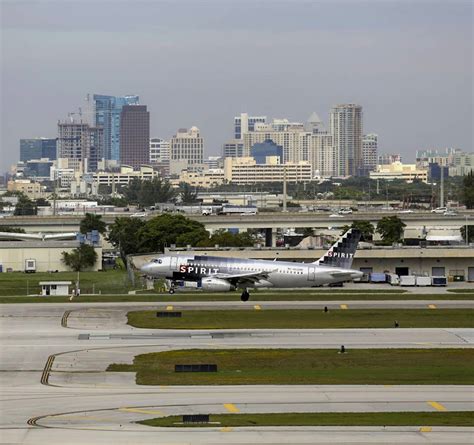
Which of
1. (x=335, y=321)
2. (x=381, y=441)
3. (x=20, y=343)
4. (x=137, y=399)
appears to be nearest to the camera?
(x=381, y=441)

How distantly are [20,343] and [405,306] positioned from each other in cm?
3545

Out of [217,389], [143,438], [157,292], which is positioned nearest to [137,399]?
[217,389]

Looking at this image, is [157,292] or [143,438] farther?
[157,292]

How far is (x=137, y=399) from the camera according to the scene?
184 feet

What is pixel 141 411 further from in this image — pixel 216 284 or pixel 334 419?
pixel 216 284

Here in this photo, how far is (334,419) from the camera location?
51.4 m

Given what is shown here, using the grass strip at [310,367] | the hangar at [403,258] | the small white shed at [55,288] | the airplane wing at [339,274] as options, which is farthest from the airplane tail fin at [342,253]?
the grass strip at [310,367]

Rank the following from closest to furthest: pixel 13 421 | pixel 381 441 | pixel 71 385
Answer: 1. pixel 381 441
2. pixel 13 421
3. pixel 71 385

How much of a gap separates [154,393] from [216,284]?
1773 inches

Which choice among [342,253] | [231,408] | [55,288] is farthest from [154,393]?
[55,288]

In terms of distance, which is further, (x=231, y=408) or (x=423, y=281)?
(x=423, y=281)

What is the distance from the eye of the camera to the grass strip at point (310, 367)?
203 ft

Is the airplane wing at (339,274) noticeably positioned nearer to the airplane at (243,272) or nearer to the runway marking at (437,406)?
the airplane at (243,272)

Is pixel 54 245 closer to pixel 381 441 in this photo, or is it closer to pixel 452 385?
pixel 452 385
